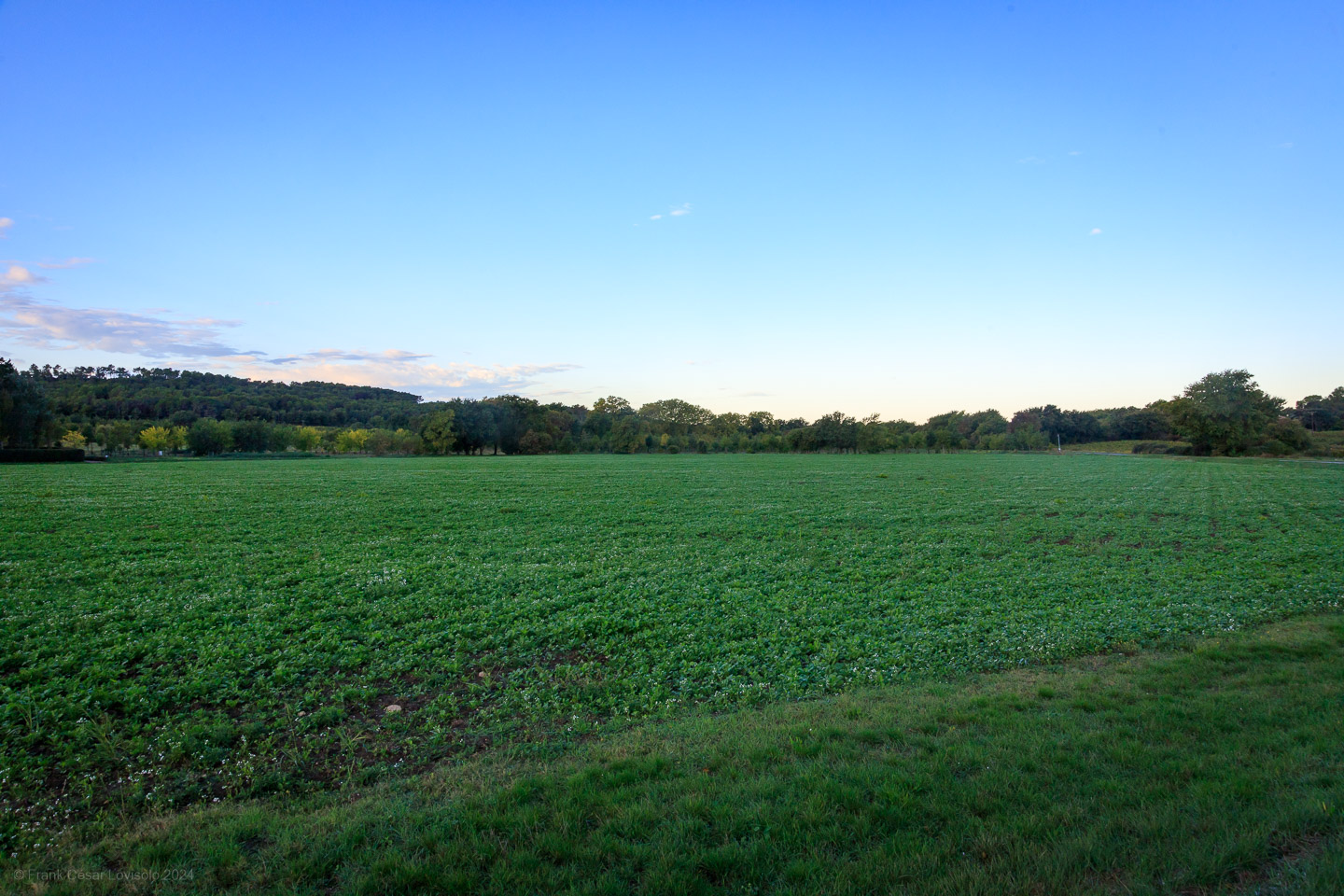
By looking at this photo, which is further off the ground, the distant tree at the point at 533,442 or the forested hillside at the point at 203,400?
the forested hillside at the point at 203,400

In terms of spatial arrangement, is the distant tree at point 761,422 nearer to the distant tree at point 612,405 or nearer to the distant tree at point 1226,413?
the distant tree at point 612,405

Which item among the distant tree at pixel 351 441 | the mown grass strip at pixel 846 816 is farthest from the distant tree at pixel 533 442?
the mown grass strip at pixel 846 816

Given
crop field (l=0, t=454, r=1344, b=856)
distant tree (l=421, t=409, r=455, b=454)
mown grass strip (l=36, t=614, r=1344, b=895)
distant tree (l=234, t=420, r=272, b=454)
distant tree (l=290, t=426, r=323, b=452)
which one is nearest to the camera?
mown grass strip (l=36, t=614, r=1344, b=895)

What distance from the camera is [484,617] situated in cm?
1201

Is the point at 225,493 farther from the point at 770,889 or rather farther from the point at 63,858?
the point at 770,889

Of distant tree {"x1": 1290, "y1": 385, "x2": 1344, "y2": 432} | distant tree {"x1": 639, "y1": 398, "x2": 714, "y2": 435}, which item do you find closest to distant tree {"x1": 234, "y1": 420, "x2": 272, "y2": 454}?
distant tree {"x1": 639, "y1": 398, "x2": 714, "y2": 435}

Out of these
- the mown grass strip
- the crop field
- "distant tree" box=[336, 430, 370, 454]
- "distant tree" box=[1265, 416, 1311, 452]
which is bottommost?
the crop field

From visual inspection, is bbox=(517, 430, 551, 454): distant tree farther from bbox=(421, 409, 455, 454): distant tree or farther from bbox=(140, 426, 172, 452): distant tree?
bbox=(140, 426, 172, 452): distant tree

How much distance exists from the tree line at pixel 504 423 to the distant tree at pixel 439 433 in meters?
0.25

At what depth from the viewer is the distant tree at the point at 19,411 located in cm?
7350

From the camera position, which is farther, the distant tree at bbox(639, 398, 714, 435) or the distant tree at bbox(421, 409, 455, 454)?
the distant tree at bbox(639, 398, 714, 435)

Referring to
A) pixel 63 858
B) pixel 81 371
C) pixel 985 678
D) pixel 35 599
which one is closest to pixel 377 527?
pixel 35 599

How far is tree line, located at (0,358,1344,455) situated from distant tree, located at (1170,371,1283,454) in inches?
6.8

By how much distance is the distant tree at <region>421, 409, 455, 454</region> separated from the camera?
4705 inches
